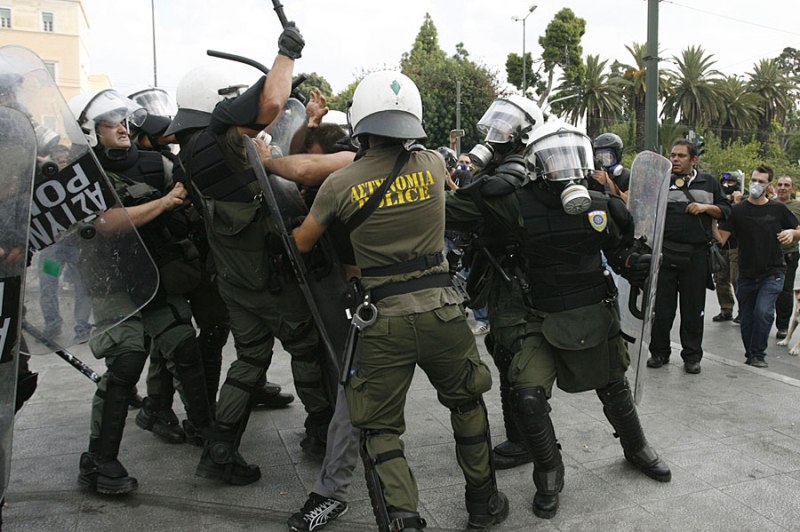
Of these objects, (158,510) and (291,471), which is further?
(291,471)

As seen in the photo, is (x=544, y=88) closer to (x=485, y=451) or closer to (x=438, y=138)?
(x=438, y=138)

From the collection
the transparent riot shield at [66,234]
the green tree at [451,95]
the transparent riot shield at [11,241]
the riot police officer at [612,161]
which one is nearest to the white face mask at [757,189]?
the riot police officer at [612,161]

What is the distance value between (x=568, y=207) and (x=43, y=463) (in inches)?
119

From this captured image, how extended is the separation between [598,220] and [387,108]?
3.51ft

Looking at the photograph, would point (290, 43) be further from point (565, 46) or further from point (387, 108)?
point (565, 46)

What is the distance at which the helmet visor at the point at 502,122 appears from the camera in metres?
3.75

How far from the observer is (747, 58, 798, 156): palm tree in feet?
137

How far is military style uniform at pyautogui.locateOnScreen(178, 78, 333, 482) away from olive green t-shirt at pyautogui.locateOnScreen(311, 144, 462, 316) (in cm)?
61

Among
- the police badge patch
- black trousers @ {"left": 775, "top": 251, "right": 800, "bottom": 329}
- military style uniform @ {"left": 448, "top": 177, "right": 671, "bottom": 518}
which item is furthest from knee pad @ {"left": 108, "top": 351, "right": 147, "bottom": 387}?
black trousers @ {"left": 775, "top": 251, "right": 800, "bottom": 329}

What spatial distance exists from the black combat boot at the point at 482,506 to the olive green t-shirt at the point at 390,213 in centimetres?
80

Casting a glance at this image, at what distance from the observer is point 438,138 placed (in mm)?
31406

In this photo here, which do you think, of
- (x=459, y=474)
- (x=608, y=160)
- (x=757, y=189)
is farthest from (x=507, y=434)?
(x=757, y=189)

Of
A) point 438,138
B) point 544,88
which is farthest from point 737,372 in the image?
point 544,88

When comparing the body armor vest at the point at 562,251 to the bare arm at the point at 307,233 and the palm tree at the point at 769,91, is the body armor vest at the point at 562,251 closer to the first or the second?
the bare arm at the point at 307,233
